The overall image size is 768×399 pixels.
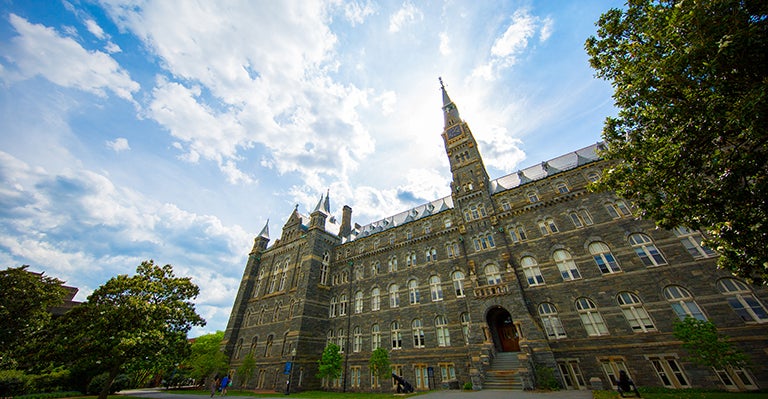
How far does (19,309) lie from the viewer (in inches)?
706

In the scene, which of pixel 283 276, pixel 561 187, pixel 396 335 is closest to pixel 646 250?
pixel 561 187

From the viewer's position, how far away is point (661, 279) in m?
16.4

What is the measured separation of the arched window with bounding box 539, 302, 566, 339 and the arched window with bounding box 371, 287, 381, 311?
51.4 feet

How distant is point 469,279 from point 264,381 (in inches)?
976

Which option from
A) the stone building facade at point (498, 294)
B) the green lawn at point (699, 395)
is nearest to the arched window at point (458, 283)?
the stone building facade at point (498, 294)

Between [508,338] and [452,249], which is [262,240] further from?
[508,338]

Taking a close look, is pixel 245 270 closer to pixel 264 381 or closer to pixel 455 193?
pixel 264 381

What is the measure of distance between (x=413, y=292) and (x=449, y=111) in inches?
954

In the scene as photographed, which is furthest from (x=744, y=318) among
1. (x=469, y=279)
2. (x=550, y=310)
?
(x=469, y=279)

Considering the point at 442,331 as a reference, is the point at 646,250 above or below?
above

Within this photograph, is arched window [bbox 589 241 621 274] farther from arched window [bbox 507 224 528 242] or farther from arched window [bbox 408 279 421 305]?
arched window [bbox 408 279 421 305]

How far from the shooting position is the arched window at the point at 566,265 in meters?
19.3

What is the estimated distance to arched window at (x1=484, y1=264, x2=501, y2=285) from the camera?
2184 centimetres

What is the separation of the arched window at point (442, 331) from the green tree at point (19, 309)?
29.6 meters
